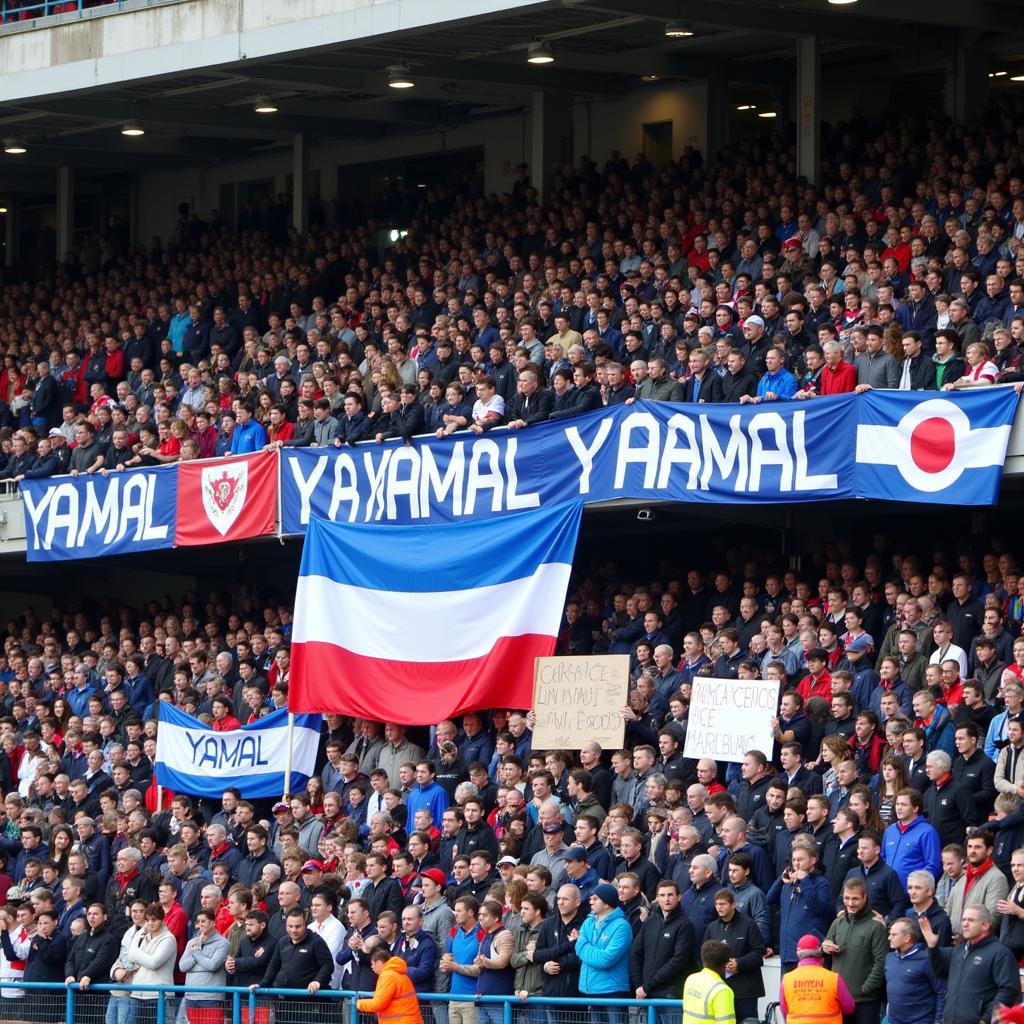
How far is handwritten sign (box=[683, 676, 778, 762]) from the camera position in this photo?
56.5ft

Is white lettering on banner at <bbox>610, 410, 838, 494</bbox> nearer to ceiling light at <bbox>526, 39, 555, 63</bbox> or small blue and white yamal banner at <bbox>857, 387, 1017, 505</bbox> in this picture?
small blue and white yamal banner at <bbox>857, 387, 1017, 505</bbox>

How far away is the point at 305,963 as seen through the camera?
16.3 m

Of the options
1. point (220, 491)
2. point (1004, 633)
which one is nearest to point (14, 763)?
point (220, 491)

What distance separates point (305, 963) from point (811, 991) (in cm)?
437

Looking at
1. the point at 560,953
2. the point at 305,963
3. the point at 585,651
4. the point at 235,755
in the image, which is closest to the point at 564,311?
the point at 585,651

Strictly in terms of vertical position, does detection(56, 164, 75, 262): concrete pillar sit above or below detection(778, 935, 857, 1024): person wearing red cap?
above

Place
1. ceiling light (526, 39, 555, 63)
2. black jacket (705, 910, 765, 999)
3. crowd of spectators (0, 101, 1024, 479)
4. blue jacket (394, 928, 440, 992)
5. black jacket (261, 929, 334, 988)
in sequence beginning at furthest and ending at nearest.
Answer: ceiling light (526, 39, 555, 63)
crowd of spectators (0, 101, 1024, 479)
black jacket (261, 929, 334, 988)
blue jacket (394, 928, 440, 992)
black jacket (705, 910, 765, 999)

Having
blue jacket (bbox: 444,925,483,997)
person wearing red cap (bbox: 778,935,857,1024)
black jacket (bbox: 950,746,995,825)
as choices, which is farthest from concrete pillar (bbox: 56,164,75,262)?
person wearing red cap (bbox: 778,935,857,1024)

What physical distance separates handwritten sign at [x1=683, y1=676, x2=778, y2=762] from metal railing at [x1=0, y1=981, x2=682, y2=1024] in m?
3.07

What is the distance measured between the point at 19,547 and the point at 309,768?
24.2ft

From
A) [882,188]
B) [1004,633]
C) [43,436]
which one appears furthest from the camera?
[43,436]

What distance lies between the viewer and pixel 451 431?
2159 cm

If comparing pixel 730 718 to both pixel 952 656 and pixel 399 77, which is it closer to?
pixel 952 656

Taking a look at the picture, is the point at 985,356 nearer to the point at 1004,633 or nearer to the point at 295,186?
the point at 1004,633
